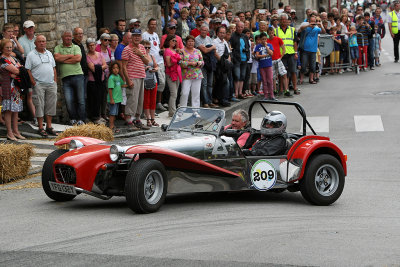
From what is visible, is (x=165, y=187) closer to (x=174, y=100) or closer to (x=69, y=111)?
(x=69, y=111)

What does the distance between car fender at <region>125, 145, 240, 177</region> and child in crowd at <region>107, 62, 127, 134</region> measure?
685 cm

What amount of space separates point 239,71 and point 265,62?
775 millimetres

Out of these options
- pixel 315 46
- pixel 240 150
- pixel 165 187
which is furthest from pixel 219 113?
pixel 315 46

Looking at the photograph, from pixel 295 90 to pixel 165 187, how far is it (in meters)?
15.1

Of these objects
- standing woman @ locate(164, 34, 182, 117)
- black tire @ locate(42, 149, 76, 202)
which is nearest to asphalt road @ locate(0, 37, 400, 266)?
black tire @ locate(42, 149, 76, 202)

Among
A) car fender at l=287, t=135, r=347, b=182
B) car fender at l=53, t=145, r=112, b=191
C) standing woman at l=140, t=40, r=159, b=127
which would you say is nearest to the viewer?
car fender at l=53, t=145, r=112, b=191

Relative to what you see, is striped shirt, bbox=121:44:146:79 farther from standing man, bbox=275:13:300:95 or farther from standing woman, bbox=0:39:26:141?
standing man, bbox=275:13:300:95

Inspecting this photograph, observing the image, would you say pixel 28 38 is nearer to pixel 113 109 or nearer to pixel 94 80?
pixel 94 80

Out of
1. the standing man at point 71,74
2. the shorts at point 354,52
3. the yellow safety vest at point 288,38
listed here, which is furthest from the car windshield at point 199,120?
the shorts at point 354,52

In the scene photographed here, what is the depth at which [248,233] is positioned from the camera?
27.7 ft

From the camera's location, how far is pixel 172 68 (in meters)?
18.7

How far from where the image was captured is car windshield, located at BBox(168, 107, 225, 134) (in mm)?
10539

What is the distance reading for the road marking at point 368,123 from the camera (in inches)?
701

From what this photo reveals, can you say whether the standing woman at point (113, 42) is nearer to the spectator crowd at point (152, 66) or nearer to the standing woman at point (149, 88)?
the spectator crowd at point (152, 66)
